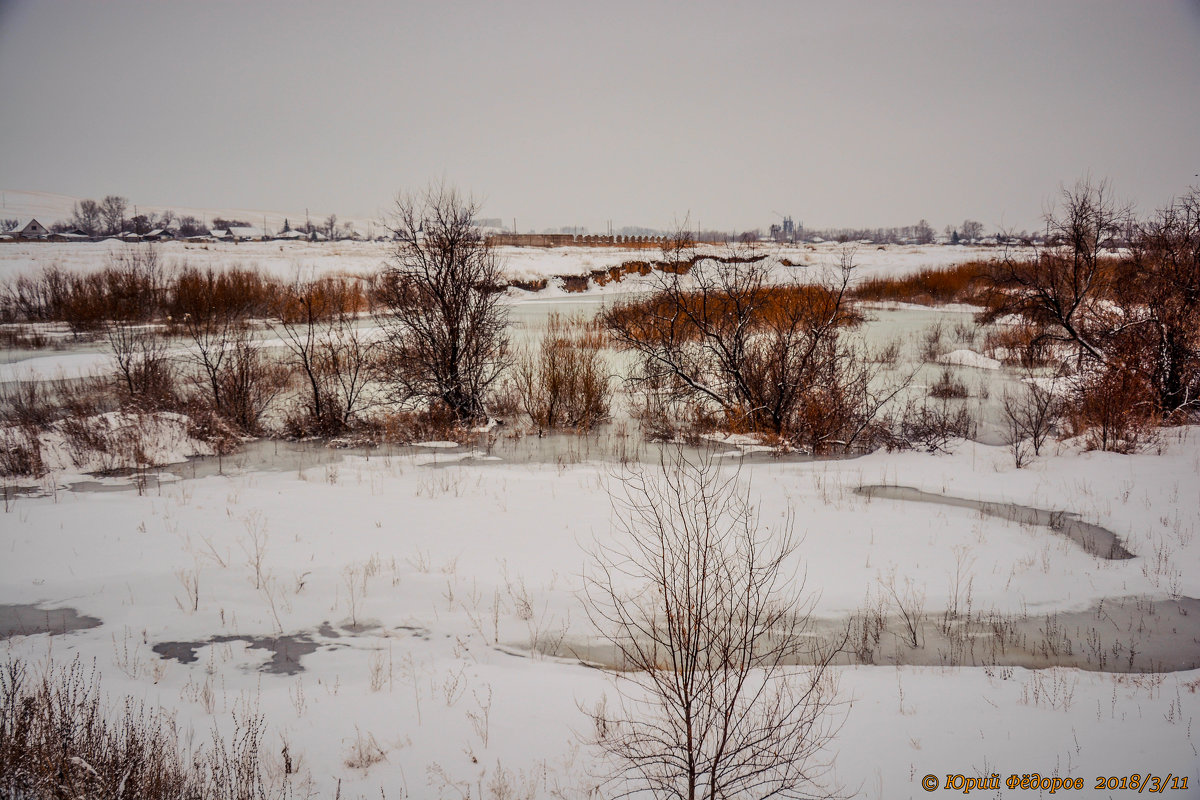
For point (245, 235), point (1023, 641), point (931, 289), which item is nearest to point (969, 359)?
point (1023, 641)

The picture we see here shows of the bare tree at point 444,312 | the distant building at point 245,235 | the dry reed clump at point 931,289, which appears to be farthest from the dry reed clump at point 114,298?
the distant building at point 245,235

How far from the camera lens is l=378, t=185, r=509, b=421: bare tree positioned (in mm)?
13555

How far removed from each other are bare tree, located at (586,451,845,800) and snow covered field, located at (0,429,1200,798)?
27cm

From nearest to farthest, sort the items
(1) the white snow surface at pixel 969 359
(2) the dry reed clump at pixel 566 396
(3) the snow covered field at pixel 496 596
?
1. (3) the snow covered field at pixel 496 596
2. (2) the dry reed clump at pixel 566 396
3. (1) the white snow surface at pixel 969 359

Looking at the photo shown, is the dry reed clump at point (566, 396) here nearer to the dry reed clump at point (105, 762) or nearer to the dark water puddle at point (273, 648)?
the dark water puddle at point (273, 648)

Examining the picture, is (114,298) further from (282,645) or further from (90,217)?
(90,217)

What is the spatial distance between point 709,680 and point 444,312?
11464 mm

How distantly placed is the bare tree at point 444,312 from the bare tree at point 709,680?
6.70 metres

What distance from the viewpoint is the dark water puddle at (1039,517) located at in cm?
777

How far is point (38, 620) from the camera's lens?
6.26 m

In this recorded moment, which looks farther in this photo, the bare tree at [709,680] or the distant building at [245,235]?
the distant building at [245,235]

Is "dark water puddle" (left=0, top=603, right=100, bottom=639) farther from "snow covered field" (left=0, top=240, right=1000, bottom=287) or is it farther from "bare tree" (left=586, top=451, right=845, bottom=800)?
"snow covered field" (left=0, top=240, right=1000, bottom=287)

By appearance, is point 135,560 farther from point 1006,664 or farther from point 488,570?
point 1006,664

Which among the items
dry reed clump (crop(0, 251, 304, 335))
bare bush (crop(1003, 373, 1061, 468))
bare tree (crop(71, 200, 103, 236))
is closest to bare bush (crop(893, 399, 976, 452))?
bare bush (crop(1003, 373, 1061, 468))
